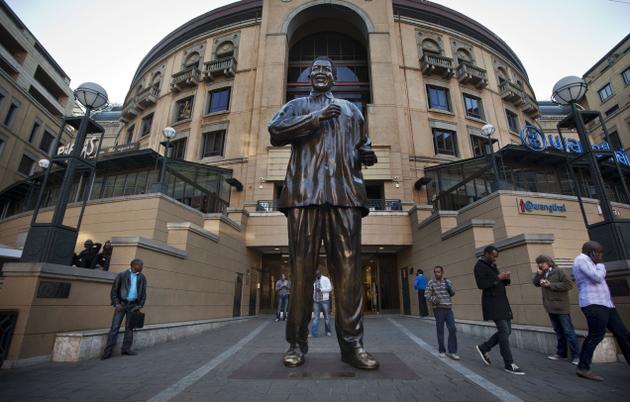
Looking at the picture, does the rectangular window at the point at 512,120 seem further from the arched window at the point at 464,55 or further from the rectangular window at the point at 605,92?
the rectangular window at the point at 605,92

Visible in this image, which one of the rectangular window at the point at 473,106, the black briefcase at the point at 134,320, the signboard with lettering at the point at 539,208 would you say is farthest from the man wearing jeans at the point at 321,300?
the rectangular window at the point at 473,106

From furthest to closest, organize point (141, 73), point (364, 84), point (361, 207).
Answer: point (141, 73), point (364, 84), point (361, 207)

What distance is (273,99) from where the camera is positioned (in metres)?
21.3

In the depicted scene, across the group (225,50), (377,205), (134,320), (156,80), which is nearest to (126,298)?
(134,320)

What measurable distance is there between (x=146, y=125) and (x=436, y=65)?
80.1ft

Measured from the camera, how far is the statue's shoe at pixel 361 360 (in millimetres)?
3154

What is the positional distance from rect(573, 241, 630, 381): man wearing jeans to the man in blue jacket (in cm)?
878

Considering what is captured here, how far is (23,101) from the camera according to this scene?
28625 millimetres

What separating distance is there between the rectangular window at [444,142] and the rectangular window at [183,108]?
18762 millimetres

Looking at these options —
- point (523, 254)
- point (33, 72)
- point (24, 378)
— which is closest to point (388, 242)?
point (523, 254)

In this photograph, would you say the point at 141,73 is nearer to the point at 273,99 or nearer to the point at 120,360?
the point at 273,99

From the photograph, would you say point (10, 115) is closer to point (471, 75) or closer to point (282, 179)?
point (282, 179)

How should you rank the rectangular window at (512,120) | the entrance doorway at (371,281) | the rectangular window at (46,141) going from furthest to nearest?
1. the rectangular window at (46,141)
2. the rectangular window at (512,120)
3. the entrance doorway at (371,281)

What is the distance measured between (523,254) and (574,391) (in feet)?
15.3
